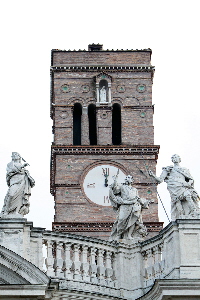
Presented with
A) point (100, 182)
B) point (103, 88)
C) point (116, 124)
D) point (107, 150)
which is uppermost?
point (103, 88)

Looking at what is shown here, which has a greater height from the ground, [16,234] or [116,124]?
[116,124]

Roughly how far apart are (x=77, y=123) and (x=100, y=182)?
342 cm

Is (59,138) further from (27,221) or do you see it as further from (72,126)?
(27,221)

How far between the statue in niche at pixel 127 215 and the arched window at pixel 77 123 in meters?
28.3

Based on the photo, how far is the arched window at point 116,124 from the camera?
184 feet

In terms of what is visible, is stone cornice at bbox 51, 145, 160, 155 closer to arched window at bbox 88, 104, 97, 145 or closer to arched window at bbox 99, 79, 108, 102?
arched window at bbox 88, 104, 97, 145

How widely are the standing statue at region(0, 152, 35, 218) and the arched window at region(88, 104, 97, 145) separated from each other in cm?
2983

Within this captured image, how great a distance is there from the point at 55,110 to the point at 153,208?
6511mm

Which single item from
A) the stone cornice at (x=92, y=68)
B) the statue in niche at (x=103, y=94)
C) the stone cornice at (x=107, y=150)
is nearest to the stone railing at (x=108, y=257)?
the stone cornice at (x=107, y=150)

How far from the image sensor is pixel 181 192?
85.8 ft

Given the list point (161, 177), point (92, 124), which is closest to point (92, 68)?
point (92, 124)

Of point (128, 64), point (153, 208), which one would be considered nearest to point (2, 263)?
point (153, 208)

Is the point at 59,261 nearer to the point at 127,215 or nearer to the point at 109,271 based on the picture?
the point at 109,271

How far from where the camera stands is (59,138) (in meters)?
54.9
